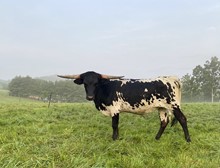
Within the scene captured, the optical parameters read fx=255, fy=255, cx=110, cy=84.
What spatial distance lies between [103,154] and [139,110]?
2510mm

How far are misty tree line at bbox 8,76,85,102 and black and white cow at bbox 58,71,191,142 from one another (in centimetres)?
6960

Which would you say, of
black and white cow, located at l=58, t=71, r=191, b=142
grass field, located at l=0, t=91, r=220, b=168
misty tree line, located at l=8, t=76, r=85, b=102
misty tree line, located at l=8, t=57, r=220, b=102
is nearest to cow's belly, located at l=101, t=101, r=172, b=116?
black and white cow, located at l=58, t=71, r=191, b=142

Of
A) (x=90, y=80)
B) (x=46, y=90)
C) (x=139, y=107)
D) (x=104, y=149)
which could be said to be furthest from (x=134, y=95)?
(x=46, y=90)

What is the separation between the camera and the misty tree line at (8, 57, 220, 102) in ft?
230

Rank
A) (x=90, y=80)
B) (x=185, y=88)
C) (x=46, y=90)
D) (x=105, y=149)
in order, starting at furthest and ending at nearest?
(x=46, y=90)
(x=185, y=88)
(x=90, y=80)
(x=105, y=149)

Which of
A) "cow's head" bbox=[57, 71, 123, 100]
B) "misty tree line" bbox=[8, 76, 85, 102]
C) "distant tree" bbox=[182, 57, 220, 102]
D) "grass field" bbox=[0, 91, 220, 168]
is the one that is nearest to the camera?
"grass field" bbox=[0, 91, 220, 168]

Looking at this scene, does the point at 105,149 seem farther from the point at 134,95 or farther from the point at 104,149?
the point at 134,95

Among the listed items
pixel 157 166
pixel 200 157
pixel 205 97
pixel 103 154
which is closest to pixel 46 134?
pixel 103 154

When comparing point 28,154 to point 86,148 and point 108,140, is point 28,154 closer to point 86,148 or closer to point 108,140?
point 86,148

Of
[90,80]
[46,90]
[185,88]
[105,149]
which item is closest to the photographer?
[105,149]

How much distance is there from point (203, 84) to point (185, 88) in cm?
607

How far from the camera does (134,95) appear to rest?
8.34 metres

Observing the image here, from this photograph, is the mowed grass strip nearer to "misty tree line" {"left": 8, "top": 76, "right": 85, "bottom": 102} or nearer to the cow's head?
the cow's head

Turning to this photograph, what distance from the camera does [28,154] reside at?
6.09 metres
